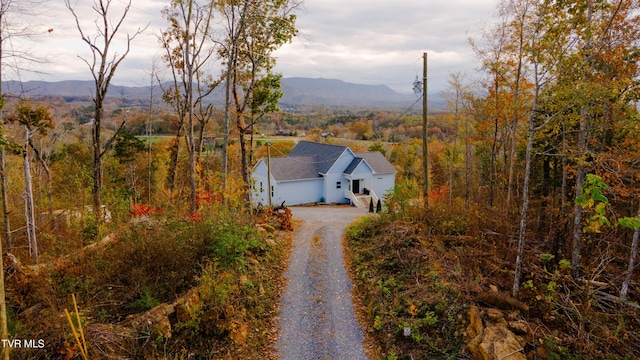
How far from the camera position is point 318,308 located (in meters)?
9.63

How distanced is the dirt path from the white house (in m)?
14.2

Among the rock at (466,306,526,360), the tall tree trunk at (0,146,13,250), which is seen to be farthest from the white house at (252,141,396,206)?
the rock at (466,306,526,360)

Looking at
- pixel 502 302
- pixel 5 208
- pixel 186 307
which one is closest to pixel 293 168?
pixel 5 208

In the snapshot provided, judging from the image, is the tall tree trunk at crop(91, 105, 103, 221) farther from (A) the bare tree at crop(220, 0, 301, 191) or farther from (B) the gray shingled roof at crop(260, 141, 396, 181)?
(B) the gray shingled roof at crop(260, 141, 396, 181)

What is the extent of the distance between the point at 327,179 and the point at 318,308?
20.4 m

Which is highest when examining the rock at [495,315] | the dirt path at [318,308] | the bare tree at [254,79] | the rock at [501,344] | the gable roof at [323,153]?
the bare tree at [254,79]

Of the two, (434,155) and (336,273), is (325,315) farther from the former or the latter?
(434,155)

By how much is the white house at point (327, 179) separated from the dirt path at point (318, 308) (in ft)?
46.4

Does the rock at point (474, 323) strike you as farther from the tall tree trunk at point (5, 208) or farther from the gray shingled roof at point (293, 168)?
the gray shingled roof at point (293, 168)

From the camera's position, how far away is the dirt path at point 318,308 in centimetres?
803

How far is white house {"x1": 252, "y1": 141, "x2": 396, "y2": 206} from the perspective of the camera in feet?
94.6

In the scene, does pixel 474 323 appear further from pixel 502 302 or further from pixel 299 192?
pixel 299 192

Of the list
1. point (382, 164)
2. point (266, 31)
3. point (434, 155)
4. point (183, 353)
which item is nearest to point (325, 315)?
point (183, 353)

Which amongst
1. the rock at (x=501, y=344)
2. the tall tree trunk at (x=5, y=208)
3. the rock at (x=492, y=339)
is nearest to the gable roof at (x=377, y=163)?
the rock at (x=492, y=339)
